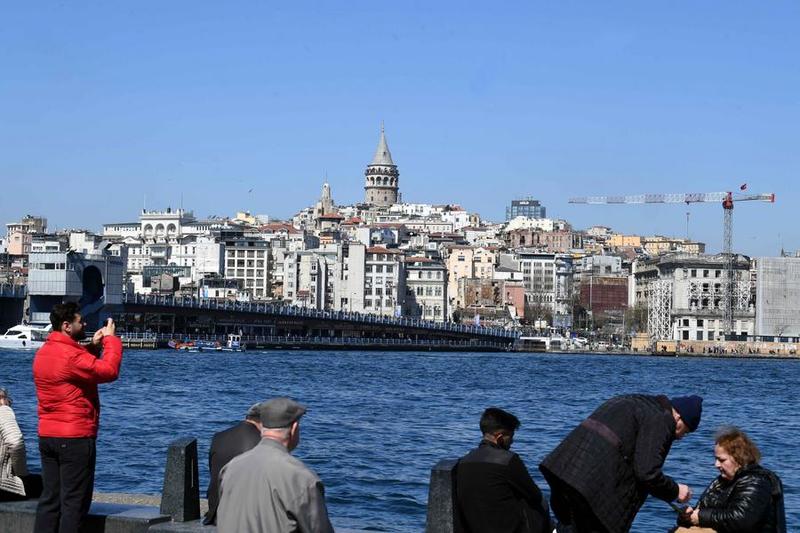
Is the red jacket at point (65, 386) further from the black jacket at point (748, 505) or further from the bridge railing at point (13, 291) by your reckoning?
the bridge railing at point (13, 291)

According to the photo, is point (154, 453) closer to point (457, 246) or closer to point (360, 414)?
point (360, 414)

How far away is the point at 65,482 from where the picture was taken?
7969 millimetres

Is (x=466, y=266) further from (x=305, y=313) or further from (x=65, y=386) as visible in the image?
(x=65, y=386)

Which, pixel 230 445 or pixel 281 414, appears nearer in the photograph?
pixel 281 414

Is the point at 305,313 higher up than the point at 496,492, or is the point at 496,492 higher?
the point at 305,313

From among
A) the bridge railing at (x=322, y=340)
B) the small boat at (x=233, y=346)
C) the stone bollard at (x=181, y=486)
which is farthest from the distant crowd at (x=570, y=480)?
the bridge railing at (x=322, y=340)

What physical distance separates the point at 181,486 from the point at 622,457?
2746 millimetres

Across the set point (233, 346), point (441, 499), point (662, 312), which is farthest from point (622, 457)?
point (662, 312)

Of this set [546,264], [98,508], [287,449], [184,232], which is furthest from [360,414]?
[184,232]

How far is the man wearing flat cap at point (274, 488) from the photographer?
18.4 feet

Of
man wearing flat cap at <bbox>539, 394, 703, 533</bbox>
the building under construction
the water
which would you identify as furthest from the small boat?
man wearing flat cap at <bbox>539, 394, 703, 533</bbox>

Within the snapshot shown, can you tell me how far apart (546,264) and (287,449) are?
170650mm

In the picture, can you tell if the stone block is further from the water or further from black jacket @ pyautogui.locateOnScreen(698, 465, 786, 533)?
black jacket @ pyautogui.locateOnScreen(698, 465, 786, 533)

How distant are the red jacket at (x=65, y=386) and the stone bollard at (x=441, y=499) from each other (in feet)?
5.71
